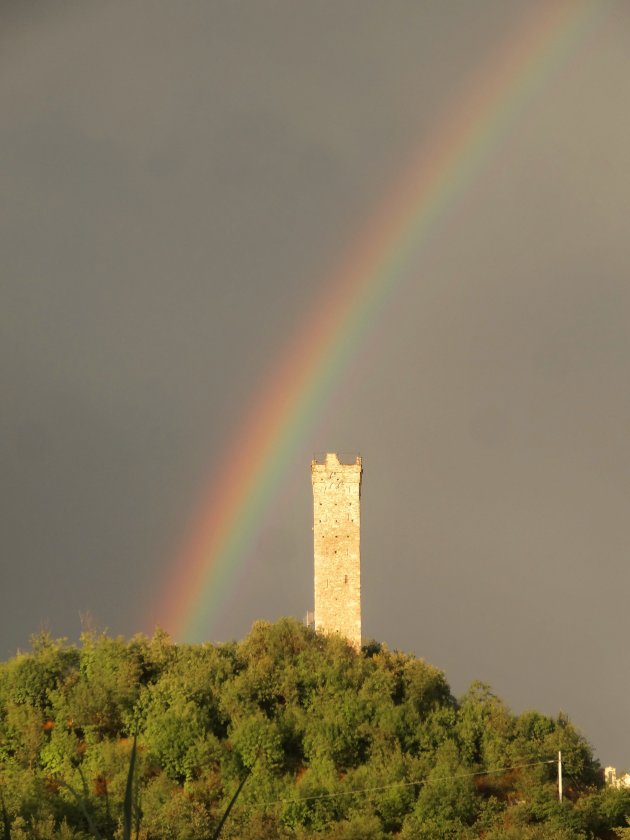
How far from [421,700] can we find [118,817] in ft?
53.7

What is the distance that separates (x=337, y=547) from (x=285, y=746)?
1119 cm

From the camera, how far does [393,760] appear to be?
170ft

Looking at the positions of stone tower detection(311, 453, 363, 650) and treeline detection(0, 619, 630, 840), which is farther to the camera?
stone tower detection(311, 453, 363, 650)

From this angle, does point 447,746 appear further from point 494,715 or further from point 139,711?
point 139,711

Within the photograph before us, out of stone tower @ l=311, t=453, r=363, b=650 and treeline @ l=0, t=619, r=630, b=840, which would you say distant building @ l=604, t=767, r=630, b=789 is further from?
stone tower @ l=311, t=453, r=363, b=650

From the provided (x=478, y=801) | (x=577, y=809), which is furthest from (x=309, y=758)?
(x=577, y=809)

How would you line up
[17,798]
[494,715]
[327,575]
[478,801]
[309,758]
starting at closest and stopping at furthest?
[17,798] → [478,801] → [309,758] → [494,715] → [327,575]

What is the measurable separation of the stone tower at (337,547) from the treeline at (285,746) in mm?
1959

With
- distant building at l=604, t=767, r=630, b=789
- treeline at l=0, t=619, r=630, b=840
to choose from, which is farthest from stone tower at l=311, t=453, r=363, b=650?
distant building at l=604, t=767, r=630, b=789

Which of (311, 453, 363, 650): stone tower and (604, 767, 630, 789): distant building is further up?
(311, 453, 363, 650): stone tower

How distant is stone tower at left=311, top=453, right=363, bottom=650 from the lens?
61.2 m

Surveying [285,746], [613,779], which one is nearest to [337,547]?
[285,746]

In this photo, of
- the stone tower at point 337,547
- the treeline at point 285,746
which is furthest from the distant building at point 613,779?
the stone tower at point 337,547

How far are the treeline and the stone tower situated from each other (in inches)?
77.1
